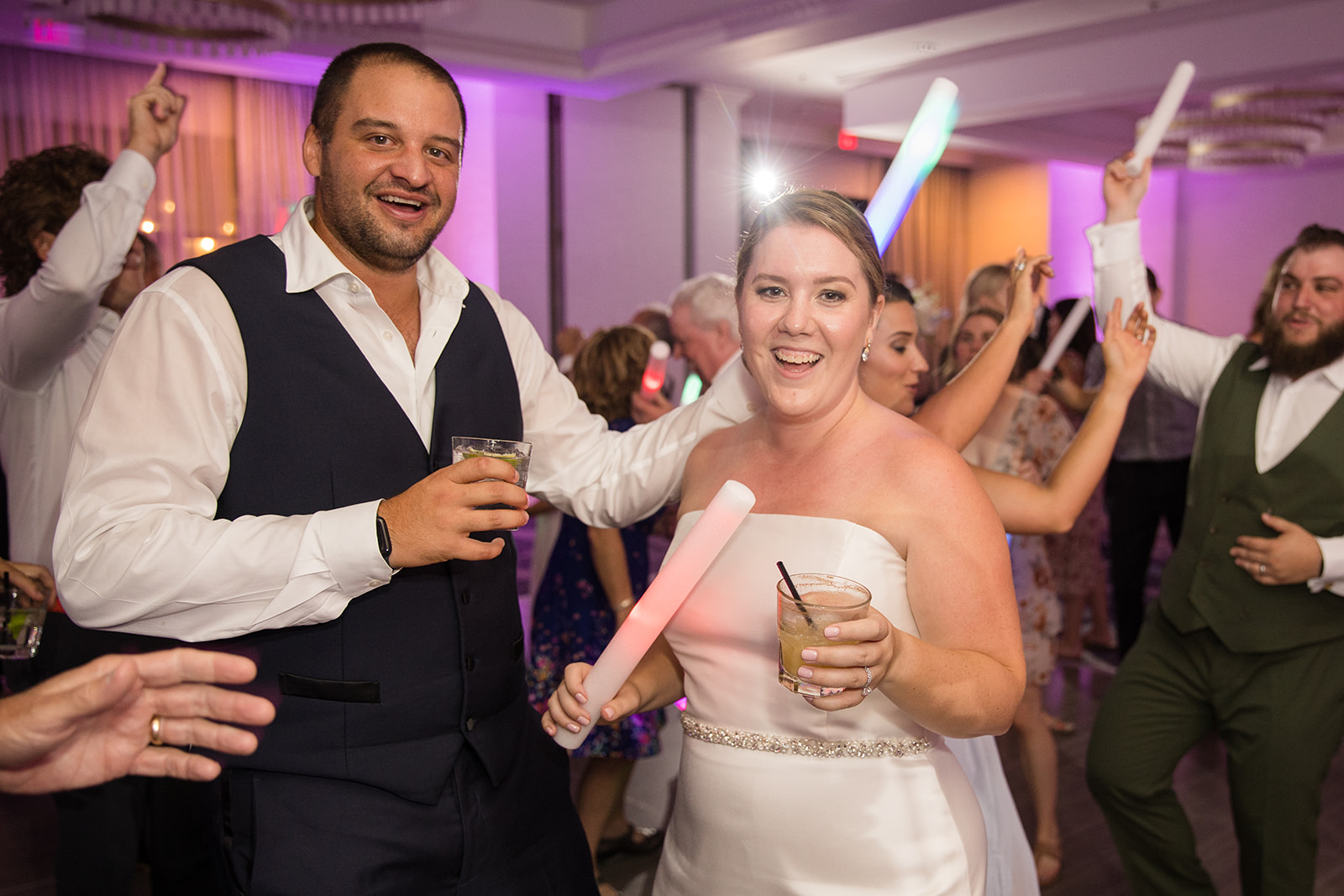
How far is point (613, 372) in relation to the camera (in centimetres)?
343

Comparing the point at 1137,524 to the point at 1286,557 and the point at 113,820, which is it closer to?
the point at 1286,557

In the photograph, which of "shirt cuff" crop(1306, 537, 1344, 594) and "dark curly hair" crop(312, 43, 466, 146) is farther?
"shirt cuff" crop(1306, 537, 1344, 594)

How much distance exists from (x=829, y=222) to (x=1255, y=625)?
69.4 inches

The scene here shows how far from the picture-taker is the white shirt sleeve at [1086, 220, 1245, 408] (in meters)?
2.90

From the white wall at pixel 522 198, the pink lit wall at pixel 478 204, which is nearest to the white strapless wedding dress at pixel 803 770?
the white wall at pixel 522 198

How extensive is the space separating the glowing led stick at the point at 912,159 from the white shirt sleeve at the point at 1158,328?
114cm

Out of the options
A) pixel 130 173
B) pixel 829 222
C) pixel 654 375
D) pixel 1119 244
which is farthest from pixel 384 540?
pixel 1119 244

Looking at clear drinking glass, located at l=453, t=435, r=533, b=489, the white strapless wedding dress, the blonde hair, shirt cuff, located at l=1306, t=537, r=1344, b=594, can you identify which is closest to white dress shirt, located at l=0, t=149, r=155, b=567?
clear drinking glass, located at l=453, t=435, r=533, b=489

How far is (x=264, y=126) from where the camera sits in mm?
8531

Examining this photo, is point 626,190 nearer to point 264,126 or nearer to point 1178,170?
point 264,126

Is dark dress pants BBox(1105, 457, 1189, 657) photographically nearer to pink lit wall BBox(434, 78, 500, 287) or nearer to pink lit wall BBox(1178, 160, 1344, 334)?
pink lit wall BBox(434, 78, 500, 287)

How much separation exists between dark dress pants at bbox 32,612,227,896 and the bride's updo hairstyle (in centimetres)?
169

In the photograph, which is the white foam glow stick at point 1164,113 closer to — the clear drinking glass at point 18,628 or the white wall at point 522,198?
the clear drinking glass at point 18,628

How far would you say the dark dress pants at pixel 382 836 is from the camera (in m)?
1.56
